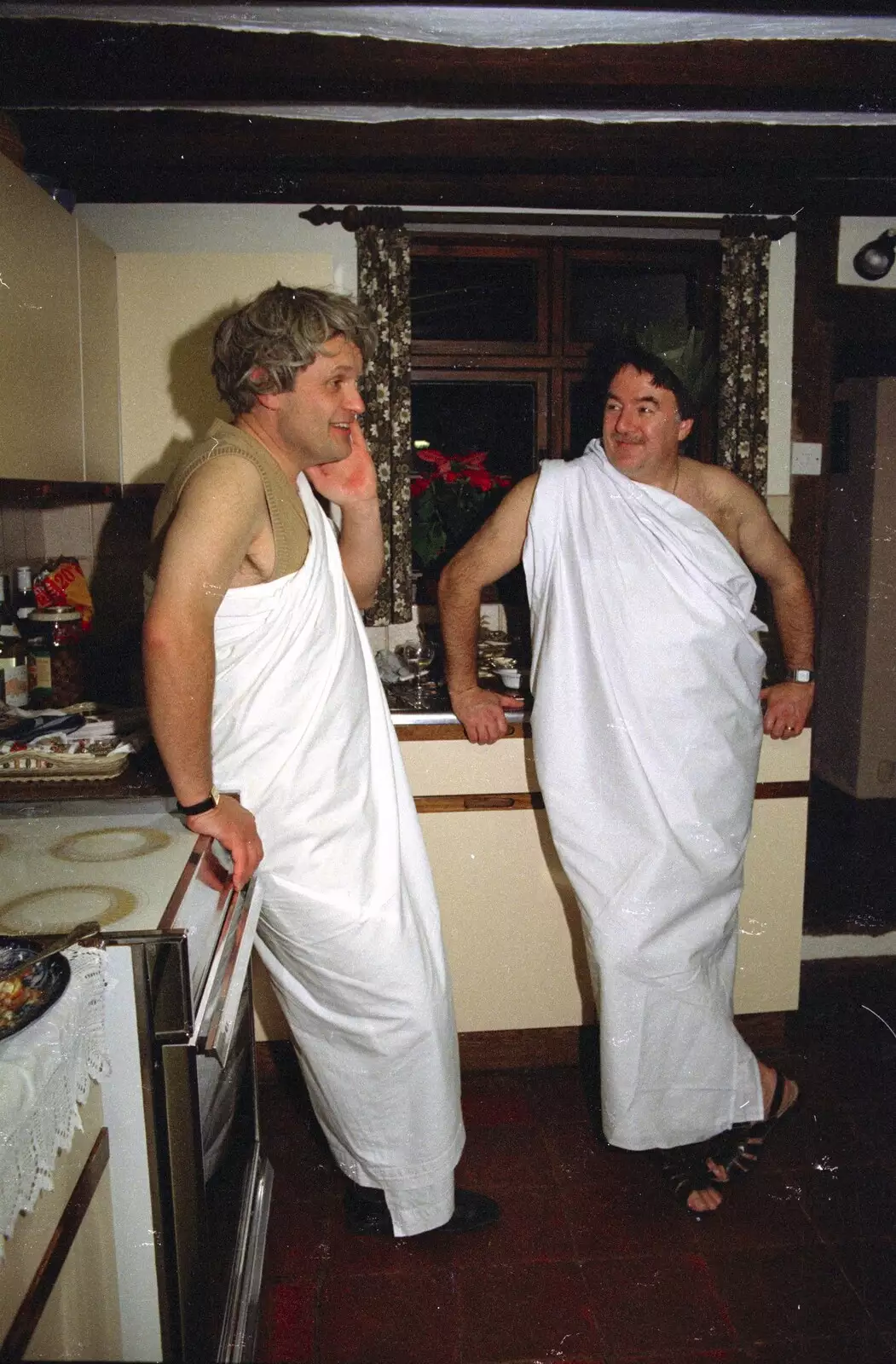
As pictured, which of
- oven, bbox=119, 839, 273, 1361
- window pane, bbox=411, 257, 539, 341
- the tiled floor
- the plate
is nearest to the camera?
the plate

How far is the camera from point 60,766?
1.95 metres

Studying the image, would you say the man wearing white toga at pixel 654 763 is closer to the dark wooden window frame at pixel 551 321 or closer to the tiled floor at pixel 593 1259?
the tiled floor at pixel 593 1259

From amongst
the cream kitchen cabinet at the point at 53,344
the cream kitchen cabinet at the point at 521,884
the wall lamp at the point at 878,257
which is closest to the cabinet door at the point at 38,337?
the cream kitchen cabinet at the point at 53,344

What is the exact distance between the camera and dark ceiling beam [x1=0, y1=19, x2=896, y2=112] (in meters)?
2.00

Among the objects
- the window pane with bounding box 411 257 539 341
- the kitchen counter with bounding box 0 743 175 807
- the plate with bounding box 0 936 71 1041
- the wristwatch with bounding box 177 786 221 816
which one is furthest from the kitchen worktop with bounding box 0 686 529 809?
the window pane with bounding box 411 257 539 341

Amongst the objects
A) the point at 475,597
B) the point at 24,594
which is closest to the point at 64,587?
the point at 24,594

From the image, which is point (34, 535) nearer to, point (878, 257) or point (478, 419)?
point (478, 419)

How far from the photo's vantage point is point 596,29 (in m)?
2.00

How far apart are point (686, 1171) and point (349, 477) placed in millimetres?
1654

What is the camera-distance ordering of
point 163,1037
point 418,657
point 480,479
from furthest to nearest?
point 480,479 → point 418,657 → point 163,1037

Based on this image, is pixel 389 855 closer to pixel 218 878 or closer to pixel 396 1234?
pixel 218 878

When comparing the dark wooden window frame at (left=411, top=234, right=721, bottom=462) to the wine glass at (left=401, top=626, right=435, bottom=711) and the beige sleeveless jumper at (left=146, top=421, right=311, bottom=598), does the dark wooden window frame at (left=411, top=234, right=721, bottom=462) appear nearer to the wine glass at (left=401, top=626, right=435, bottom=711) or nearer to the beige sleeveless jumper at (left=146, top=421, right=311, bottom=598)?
the wine glass at (left=401, top=626, right=435, bottom=711)

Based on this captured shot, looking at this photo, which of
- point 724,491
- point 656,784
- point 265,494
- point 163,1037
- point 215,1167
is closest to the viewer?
point 163,1037

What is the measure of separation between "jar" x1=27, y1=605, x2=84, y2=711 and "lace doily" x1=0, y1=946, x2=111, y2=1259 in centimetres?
153
